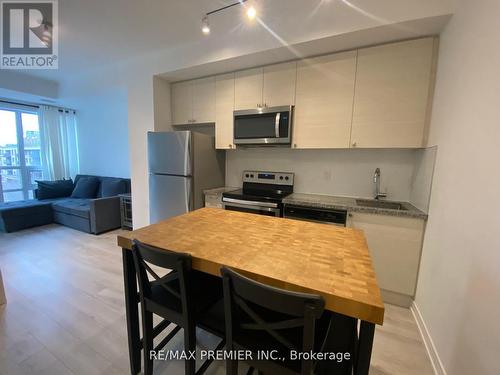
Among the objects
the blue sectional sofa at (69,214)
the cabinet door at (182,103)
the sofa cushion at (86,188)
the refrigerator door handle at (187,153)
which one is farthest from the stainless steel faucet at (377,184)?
the sofa cushion at (86,188)

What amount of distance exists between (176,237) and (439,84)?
2383mm

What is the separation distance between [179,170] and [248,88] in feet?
4.43

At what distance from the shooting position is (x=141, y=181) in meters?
3.29

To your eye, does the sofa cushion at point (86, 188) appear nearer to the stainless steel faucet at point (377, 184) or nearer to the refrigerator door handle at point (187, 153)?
the refrigerator door handle at point (187, 153)

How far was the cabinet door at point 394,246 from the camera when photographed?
76.9 inches

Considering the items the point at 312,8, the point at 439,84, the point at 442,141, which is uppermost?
the point at 312,8

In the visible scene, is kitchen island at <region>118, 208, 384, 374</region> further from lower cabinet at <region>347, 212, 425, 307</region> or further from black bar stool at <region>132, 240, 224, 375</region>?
lower cabinet at <region>347, 212, 425, 307</region>

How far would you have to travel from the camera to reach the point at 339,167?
105 inches

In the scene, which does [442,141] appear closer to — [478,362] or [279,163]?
[478,362]

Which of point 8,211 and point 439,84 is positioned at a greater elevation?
point 439,84

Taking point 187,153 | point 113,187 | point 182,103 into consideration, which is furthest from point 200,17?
point 113,187

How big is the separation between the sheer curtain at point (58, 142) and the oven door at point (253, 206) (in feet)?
15.8

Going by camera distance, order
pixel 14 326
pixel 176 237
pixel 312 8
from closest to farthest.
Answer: pixel 176 237, pixel 14 326, pixel 312 8

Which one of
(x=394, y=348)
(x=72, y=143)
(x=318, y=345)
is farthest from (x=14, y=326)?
(x=72, y=143)
